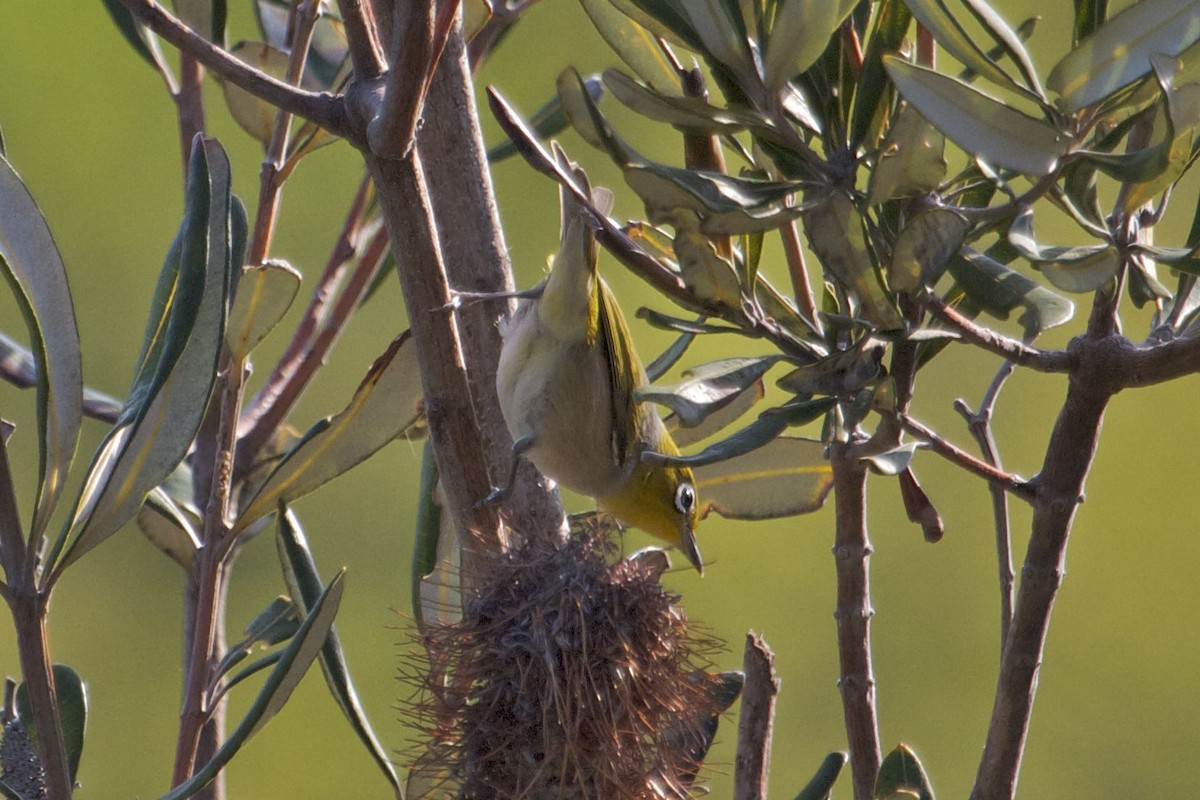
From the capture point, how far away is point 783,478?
3.53ft

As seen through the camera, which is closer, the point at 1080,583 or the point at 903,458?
the point at 903,458

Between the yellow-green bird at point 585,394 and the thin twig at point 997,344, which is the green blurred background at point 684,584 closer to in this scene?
the yellow-green bird at point 585,394

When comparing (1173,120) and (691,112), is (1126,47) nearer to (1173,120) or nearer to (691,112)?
(1173,120)

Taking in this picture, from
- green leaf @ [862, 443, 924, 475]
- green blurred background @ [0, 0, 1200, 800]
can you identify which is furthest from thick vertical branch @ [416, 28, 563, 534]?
green blurred background @ [0, 0, 1200, 800]

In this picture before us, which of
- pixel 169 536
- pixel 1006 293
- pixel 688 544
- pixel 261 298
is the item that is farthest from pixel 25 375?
pixel 1006 293

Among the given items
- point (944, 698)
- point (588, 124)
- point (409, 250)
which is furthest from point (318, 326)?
point (944, 698)

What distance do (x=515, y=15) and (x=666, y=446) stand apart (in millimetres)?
439

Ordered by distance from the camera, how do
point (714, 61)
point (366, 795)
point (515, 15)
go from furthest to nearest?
point (366, 795) < point (515, 15) < point (714, 61)

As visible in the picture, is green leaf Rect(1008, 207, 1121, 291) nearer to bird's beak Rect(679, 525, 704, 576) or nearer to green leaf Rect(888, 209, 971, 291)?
green leaf Rect(888, 209, 971, 291)

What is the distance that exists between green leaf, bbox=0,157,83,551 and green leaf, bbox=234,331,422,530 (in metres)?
0.18

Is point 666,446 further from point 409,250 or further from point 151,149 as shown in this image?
point 151,149

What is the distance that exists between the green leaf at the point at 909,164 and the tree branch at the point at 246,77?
0.29 meters

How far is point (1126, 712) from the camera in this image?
2.22 metres

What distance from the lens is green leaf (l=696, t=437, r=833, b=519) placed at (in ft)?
3.52
